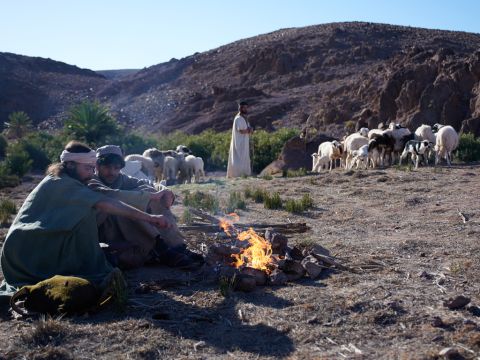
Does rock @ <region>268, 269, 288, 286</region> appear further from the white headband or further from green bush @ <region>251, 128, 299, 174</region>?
green bush @ <region>251, 128, 299, 174</region>

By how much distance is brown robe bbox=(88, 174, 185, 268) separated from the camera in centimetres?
560

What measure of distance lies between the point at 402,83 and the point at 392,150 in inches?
454

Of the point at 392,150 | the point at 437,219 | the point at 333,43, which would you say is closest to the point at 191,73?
the point at 333,43

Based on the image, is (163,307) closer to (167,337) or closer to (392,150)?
(167,337)

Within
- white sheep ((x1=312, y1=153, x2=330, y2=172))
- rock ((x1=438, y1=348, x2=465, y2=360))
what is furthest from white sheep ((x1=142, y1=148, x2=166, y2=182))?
rock ((x1=438, y1=348, x2=465, y2=360))

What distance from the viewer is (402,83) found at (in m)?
28.2

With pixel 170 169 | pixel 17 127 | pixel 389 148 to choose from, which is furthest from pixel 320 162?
pixel 17 127

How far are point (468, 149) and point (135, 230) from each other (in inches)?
571

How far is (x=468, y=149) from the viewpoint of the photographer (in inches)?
725

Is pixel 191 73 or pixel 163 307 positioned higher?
pixel 191 73

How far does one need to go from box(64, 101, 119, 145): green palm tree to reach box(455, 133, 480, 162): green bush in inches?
553

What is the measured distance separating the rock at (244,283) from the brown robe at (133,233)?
2.99 feet

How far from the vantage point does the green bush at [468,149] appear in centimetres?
1800

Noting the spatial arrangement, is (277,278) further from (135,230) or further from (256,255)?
(135,230)
